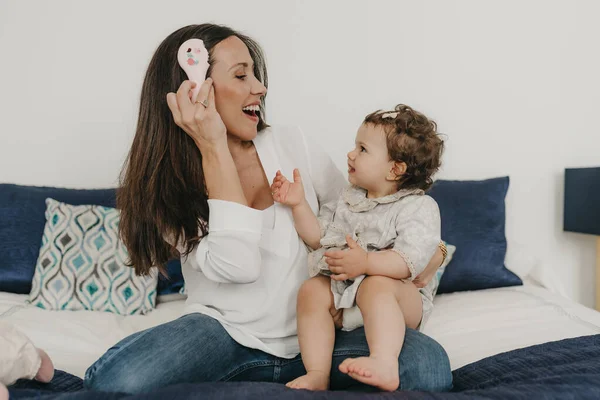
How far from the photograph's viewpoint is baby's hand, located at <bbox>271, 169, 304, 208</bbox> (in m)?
1.38

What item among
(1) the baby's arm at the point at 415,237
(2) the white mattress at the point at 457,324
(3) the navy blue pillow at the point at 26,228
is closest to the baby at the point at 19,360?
(2) the white mattress at the point at 457,324

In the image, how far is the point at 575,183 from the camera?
2.46m

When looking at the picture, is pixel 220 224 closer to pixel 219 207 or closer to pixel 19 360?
pixel 219 207

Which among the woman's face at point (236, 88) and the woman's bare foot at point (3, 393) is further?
the woman's face at point (236, 88)

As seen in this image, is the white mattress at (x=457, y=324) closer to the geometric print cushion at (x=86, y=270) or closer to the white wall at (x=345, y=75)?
the geometric print cushion at (x=86, y=270)

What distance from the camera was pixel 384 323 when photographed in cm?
112

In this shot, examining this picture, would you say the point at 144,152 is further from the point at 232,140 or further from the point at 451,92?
the point at 451,92

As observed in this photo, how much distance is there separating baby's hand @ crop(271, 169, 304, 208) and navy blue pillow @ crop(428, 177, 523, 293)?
3.28 feet

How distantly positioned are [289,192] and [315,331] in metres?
0.35

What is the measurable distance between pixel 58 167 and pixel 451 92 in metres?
1.84

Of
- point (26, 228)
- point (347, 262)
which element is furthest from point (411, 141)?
point (26, 228)

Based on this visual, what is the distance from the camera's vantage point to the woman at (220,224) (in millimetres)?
1234

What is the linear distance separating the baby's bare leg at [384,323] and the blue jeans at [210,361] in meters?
0.06

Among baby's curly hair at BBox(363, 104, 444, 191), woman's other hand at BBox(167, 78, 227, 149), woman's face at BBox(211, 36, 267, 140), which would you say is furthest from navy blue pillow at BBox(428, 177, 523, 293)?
woman's other hand at BBox(167, 78, 227, 149)
